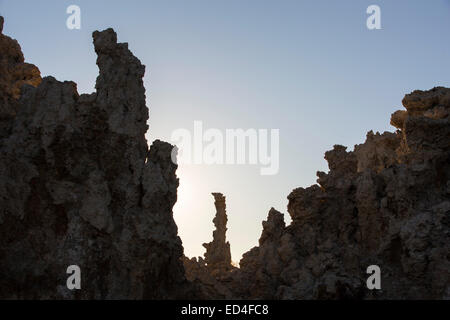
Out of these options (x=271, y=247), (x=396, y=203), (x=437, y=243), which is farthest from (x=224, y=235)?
(x=437, y=243)

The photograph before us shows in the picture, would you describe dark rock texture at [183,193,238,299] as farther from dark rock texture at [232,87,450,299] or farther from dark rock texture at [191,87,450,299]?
dark rock texture at [232,87,450,299]

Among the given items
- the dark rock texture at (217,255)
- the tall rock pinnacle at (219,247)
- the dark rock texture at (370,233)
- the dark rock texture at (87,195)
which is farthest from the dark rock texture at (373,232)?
the tall rock pinnacle at (219,247)

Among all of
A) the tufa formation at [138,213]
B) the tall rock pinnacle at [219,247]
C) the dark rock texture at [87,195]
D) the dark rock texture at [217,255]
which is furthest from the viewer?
the tall rock pinnacle at [219,247]

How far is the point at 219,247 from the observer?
5984 centimetres

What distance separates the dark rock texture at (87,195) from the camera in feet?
102

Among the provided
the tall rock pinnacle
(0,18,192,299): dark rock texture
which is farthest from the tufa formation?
the tall rock pinnacle

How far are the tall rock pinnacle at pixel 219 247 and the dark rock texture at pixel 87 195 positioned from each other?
23.8 meters

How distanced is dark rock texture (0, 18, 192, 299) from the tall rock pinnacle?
2378 centimetres

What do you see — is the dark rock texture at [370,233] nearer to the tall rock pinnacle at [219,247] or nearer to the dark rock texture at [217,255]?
the dark rock texture at [217,255]

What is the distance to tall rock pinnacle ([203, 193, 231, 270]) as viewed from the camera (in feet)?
194

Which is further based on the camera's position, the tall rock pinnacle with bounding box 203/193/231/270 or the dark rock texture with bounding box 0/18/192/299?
the tall rock pinnacle with bounding box 203/193/231/270

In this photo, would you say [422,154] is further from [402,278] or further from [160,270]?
[160,270]
